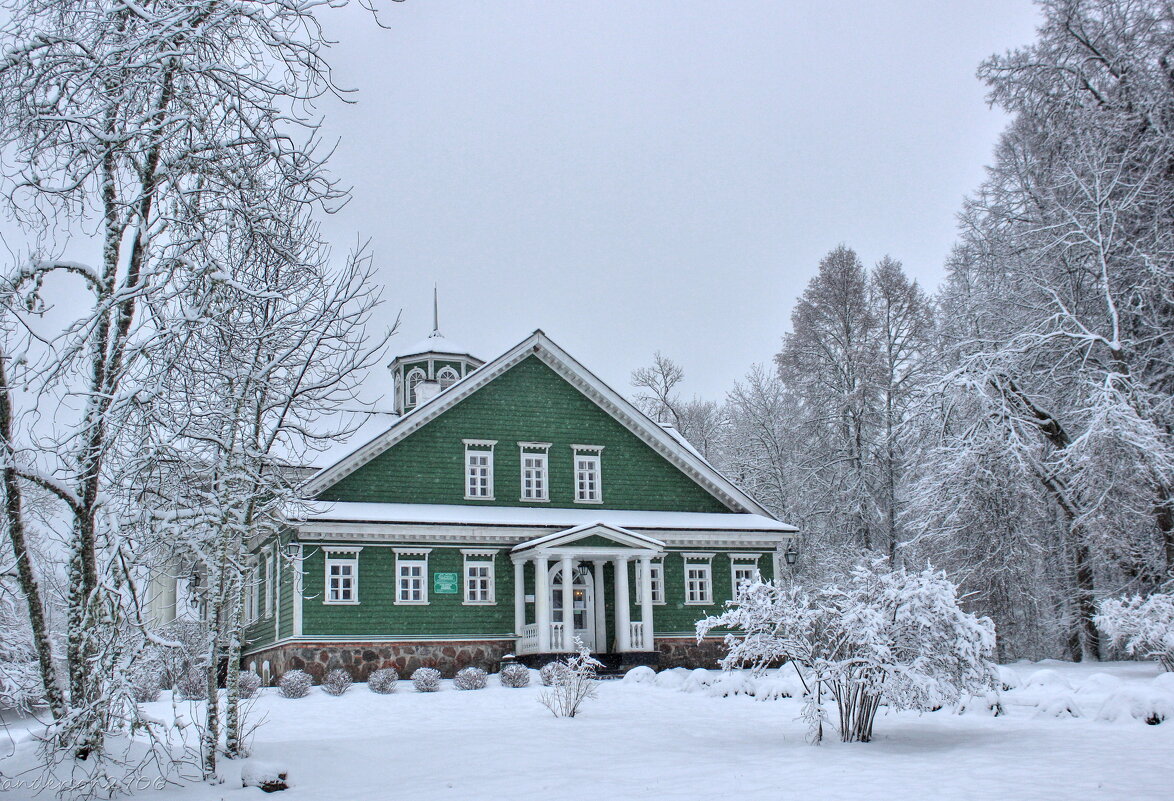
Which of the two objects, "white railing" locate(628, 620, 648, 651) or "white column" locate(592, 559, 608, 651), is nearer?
"white railing" locate(628, 620, 648, 651)

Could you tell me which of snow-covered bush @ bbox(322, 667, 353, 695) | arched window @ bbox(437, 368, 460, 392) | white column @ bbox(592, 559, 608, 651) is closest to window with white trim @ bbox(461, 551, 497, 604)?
white column @ bbox(592, 559, 608, 651)

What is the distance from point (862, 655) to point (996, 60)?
16.2 metres

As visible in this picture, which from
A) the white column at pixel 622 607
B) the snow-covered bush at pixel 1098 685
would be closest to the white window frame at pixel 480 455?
the white column at pixel 622 607

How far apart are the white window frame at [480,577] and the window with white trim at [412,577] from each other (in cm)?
95

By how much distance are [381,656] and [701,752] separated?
13.2 meters

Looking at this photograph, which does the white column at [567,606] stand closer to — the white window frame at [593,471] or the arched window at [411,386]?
the white window frame at [593,471]

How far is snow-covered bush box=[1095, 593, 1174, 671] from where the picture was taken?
15234 mm

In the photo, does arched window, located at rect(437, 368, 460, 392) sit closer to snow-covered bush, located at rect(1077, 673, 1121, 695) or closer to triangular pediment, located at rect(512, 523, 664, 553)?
triangular pediment, located at rect(512, 523, 664, 553)

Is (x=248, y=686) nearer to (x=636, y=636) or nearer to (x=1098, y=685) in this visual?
(x=636, y=636)

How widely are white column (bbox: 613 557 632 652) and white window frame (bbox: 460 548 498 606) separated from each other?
10.3ft

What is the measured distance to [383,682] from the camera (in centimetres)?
2031

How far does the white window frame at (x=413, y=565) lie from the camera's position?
2442 cm

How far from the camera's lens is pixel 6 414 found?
8719 mm

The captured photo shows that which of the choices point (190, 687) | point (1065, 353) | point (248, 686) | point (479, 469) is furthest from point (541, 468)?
point (1065, 353)
